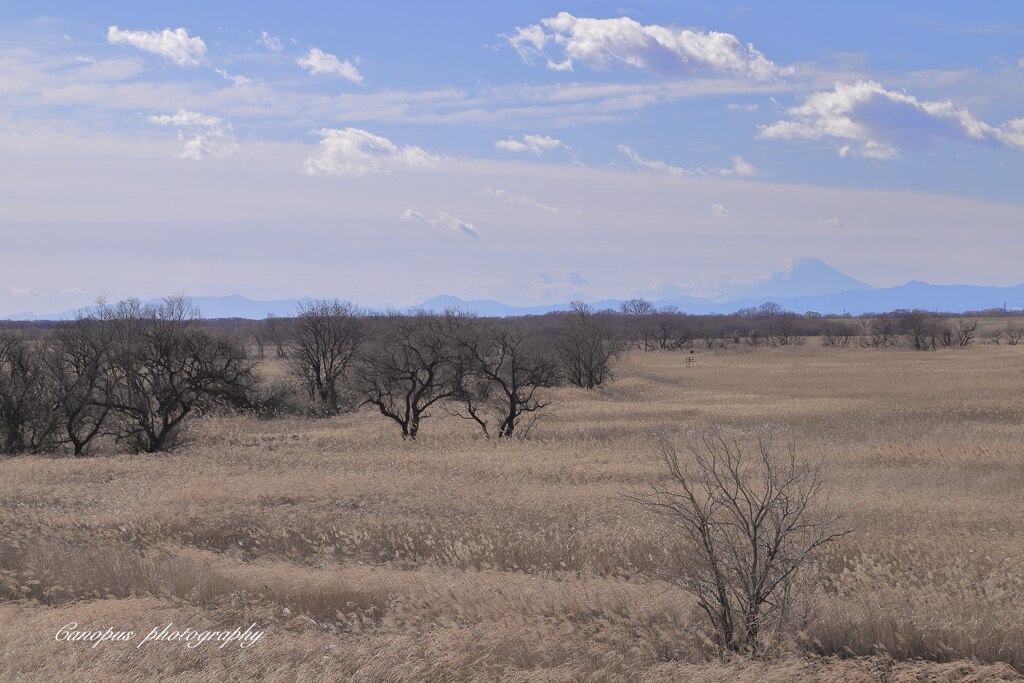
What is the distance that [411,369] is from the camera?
43.9 m

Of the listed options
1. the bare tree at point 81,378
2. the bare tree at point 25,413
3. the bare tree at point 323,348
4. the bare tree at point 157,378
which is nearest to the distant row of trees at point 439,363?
the bare tree at point 323,348

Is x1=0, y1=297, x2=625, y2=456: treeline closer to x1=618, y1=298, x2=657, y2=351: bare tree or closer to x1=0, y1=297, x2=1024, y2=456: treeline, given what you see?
x1=0, y1=297, x2=1024, y2=456: treeline

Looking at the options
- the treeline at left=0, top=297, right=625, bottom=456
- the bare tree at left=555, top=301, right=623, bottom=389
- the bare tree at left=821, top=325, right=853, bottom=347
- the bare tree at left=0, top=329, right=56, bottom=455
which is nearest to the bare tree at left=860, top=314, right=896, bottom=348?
the bare tree at left=821, top=325, right=853, bottom=347

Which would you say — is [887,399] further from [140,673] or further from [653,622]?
[140,673]

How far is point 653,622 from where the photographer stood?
10938 mm

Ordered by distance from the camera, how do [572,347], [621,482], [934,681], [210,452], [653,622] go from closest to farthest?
[934,681], [653,622], [621,482], [210,452], [572,347]

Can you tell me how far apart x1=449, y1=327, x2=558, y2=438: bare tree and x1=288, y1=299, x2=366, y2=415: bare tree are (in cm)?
1092

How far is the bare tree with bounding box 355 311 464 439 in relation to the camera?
39.8 meters

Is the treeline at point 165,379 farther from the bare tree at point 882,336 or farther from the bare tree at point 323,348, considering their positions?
the bare tree at point 882,336

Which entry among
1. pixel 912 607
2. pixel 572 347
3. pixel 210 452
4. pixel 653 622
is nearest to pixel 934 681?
pixel 912 607

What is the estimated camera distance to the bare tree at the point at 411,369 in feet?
130

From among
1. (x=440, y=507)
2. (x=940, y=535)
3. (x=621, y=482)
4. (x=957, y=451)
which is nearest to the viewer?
(x=940, y=535)

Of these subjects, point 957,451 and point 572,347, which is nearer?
point 957,451

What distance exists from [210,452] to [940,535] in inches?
1095
